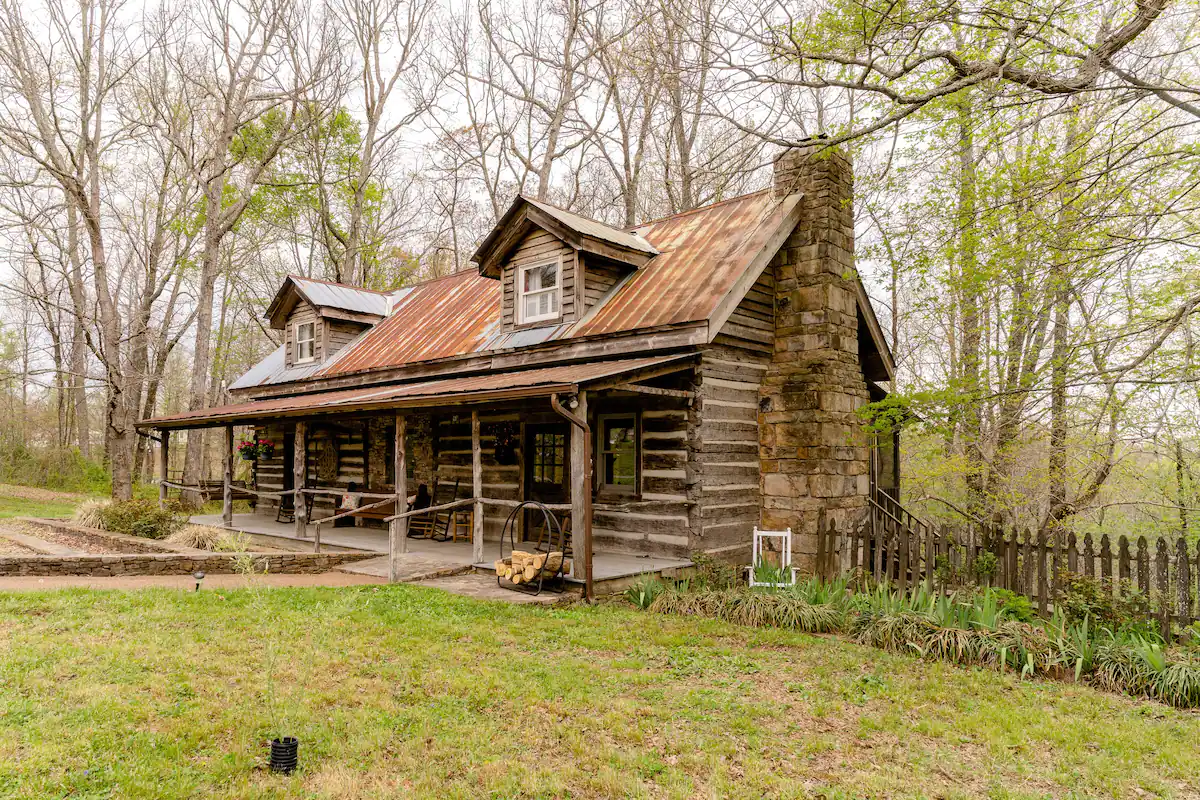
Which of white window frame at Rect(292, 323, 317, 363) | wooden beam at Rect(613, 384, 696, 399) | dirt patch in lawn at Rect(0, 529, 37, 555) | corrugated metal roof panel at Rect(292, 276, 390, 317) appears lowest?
dirt patch in lawn at Rect(0, 529, 37, 555)

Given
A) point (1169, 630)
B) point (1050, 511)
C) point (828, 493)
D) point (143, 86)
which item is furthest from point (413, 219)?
point (1169, 630)

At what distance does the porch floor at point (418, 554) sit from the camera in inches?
418

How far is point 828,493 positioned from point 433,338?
956cm

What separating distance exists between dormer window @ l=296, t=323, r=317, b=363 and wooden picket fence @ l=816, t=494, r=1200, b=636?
1497 centimetres

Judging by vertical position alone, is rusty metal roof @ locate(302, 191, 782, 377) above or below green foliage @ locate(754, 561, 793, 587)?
above

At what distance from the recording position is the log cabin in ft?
36.8

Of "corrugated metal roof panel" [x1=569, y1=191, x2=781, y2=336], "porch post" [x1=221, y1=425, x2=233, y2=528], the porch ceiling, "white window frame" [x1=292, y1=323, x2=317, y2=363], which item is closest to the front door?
the porch ceiling

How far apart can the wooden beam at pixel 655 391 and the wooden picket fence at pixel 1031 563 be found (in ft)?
9.91

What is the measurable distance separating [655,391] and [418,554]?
525 centimetres

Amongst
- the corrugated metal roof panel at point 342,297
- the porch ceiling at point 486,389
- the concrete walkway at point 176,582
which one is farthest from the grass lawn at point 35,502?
the concrete walkway at point 176,582

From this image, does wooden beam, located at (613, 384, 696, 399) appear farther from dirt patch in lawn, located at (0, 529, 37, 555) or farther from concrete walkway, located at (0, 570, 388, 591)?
dirt patch in lawn, located at (0, 529, 37, 555)

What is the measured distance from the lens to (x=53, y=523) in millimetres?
17109

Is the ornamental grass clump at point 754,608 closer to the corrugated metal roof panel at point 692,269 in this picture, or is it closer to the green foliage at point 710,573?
the green foliage at point 710,573

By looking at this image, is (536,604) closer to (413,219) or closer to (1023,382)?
(1023,382)
